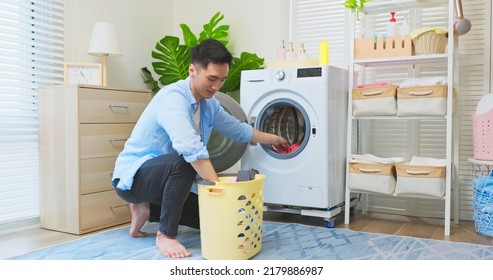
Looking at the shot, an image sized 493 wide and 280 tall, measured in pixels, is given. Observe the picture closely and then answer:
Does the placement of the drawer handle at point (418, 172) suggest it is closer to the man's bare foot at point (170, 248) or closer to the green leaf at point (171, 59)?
the man's bare foot at point (170, 248)

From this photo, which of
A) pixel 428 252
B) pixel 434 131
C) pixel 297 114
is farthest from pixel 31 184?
pixel 434 131

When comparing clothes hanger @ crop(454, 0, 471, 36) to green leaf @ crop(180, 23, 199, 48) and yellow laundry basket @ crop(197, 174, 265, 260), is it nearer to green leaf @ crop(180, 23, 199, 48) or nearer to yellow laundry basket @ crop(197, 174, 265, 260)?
yellow laundry basket @ crop(197, 174, 265, 260)

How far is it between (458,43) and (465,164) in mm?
754

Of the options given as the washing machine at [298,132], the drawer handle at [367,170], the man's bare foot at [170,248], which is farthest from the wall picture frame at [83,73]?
the drawer handle at [367,170]

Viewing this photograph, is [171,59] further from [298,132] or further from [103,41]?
[298,132]

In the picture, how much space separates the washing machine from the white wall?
812 mm

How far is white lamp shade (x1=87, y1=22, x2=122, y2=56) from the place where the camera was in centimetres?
301

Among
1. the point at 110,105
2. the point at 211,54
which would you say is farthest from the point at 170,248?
the point at 110,105

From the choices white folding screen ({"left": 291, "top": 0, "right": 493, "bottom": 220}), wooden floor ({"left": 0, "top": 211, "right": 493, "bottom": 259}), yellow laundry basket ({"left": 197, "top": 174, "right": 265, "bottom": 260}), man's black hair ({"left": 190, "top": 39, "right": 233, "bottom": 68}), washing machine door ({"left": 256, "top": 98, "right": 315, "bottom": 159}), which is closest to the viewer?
yellow laundry basket ({"left": 197, "top": 174, "right": 265, "bottom": 260})

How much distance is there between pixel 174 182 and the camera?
6.90 ft

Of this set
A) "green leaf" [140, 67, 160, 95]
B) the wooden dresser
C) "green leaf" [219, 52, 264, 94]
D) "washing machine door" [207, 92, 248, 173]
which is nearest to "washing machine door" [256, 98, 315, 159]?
"washing machine door" [207, 92, 248, 173]

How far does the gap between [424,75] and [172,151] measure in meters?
1.78

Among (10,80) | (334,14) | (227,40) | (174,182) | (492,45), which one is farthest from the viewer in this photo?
(227,40)

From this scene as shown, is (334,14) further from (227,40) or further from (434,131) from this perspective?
(434,131)
